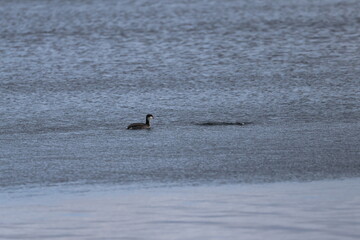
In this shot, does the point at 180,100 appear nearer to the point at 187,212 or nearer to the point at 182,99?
the point at 182,99

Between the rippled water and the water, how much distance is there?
3 cm

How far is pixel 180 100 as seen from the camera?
17.4 meters

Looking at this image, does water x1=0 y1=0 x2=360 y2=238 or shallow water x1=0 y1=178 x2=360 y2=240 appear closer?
shallow water x1=0 y1=178 x2=360 y2=240

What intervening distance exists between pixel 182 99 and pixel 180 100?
12 cm

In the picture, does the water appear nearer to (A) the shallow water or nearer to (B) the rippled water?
(B) the rippled water

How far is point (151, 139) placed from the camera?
13977 millimetres

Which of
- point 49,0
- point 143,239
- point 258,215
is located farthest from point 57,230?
point 49,0

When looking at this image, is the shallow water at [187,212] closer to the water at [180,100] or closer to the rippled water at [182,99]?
the water at [180,100]

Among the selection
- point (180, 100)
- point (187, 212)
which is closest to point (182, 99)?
point (180, 100)

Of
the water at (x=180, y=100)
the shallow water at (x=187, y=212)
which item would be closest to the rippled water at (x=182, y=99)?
the water at (x=180, y=100)

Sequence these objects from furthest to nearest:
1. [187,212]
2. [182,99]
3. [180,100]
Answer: [182,99] → [180,100] → [187,212]

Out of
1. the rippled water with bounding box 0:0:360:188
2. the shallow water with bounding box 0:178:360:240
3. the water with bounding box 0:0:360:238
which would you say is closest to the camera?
the shallow water with bounding box 0:178:360:240

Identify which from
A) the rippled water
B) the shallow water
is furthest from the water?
the shallow water

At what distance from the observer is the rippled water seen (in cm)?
1198
